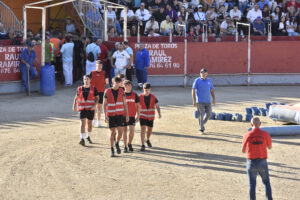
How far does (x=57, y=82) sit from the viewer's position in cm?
2520

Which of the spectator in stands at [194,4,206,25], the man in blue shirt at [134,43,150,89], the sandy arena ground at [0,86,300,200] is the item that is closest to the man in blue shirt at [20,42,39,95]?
the sandy arena ground at [0,86,300,200]

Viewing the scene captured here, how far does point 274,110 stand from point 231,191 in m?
6.86

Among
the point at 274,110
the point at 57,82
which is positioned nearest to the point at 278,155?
the point at 274,110

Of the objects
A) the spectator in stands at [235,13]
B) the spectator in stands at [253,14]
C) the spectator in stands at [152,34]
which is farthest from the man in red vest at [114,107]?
the spectator in stands at [253,14]

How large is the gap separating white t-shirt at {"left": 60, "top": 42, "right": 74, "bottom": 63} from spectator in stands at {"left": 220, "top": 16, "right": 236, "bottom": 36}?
8.26 metres

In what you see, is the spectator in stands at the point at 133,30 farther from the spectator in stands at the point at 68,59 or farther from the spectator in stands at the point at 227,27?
the spectator in stands at the point at 68,59

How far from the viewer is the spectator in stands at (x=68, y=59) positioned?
23.3 metres

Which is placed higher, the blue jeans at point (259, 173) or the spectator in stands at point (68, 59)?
the spectator in stands at point (68, 59)

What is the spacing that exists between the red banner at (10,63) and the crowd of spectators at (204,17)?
5.82 meters

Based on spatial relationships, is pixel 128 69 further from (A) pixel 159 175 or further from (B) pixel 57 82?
(A) pixel 159 175

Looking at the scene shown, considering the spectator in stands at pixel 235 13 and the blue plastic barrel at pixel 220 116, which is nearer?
the blue plastic barrel at pixel 220 116

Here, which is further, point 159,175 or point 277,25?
point 277,25

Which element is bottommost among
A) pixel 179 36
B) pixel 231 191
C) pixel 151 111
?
pixel 231 191

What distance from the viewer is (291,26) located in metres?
29.2
